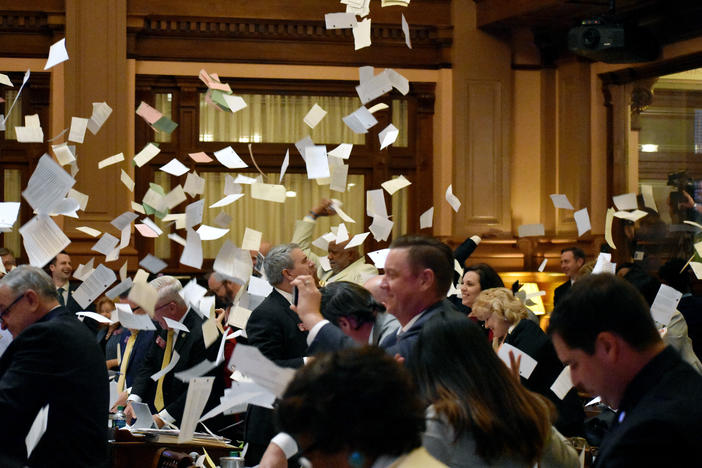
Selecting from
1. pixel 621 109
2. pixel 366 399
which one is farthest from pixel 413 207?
pixel 366 399

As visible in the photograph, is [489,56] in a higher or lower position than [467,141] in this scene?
higher

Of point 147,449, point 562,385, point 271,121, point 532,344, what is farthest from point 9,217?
point 271,121

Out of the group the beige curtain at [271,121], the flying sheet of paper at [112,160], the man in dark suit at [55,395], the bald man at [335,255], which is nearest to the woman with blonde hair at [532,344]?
the bald man at [335,255]

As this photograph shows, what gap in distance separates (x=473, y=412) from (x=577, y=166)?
725 centimetres

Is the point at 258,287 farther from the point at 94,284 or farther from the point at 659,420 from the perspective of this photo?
the point at 659,420

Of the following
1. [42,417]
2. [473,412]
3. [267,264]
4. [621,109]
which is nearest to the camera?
[473,412]

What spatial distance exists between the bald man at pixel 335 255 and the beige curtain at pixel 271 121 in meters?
2.90

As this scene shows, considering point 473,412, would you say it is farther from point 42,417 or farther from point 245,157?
point 245,157

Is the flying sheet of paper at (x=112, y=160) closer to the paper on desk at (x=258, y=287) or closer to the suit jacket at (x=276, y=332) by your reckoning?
the paper on desk at (x=258, y=287)

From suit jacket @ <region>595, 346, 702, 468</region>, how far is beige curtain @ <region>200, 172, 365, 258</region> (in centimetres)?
730

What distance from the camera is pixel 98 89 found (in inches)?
345

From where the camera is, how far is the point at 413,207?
9.48 meters

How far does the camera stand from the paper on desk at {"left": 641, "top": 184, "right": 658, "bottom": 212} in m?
8.69

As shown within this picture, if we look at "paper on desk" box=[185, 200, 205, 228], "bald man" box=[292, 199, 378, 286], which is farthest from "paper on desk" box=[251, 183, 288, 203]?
"paper on desk" box=[185, 200, 205, 228]
